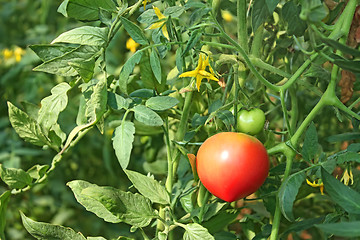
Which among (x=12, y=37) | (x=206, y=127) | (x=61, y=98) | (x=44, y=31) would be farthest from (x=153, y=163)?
(x=12, y=37)

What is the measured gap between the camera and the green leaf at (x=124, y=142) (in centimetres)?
54

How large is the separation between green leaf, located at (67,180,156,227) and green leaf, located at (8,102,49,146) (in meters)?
0.10

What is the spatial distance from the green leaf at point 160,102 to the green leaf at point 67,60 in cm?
8

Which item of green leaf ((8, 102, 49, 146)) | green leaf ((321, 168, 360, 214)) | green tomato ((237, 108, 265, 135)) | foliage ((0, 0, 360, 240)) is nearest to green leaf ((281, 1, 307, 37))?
foliage ((0, 0, 360, 240))

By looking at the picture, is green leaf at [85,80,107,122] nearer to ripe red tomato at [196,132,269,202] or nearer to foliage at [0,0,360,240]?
foliage at [0,0,360,240]

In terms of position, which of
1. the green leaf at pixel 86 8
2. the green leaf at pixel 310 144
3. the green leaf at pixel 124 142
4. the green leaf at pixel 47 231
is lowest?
the green leaf at pixel 47 231

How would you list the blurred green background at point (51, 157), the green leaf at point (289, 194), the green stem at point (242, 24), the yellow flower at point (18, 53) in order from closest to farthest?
the green leaf at point (289, 194) → the green stem at point (242, 24) → the blurred green background at point (51, 157) → the yellow flower at point (18, 53)

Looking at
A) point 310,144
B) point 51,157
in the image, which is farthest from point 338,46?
point 51,157

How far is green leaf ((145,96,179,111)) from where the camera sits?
586 millimetres

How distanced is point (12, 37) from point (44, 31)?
240 mm

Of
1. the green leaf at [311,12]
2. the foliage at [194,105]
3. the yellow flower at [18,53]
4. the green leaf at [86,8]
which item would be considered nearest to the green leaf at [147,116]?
the foliage at [194,105]

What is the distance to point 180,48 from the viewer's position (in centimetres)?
57

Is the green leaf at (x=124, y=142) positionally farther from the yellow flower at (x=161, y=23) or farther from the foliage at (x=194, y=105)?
the yellow flower at (x=161, y=23)

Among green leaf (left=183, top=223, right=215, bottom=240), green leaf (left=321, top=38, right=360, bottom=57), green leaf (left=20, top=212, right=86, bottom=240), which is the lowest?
green leaf (left=20, top=212, right=86, bottom=240)
